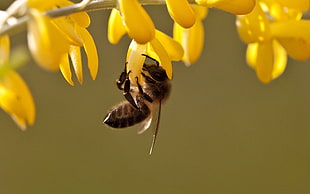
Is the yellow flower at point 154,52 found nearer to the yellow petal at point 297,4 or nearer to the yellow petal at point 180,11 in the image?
the yellow petal at point 180,11

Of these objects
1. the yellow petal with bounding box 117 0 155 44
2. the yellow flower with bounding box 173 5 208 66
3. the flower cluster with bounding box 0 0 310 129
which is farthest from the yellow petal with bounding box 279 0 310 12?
the yellow petal with bounding box 117 0 155 44

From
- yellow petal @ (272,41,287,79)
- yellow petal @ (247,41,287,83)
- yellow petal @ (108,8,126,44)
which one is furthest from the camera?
yellow petal @ (272,41,287,79)

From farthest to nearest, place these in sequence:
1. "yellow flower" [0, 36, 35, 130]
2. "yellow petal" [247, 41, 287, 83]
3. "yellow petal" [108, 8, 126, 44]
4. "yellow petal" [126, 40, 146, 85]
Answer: "yellow petal" [247, 41, 287, 83], "yellow petal" [108, 8, 126, 44], "yellow petal" [126, 40, 146, 85], "yellow flower" [0, 36, 35, 130]

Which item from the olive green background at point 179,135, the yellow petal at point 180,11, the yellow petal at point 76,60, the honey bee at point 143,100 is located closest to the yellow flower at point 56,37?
the yellow petal at point 76,60

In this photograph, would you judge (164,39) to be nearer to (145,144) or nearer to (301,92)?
(145,144)

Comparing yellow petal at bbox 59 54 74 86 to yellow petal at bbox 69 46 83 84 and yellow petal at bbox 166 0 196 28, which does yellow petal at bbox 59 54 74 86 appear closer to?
yellow petal at bbox 69 46 83 84
